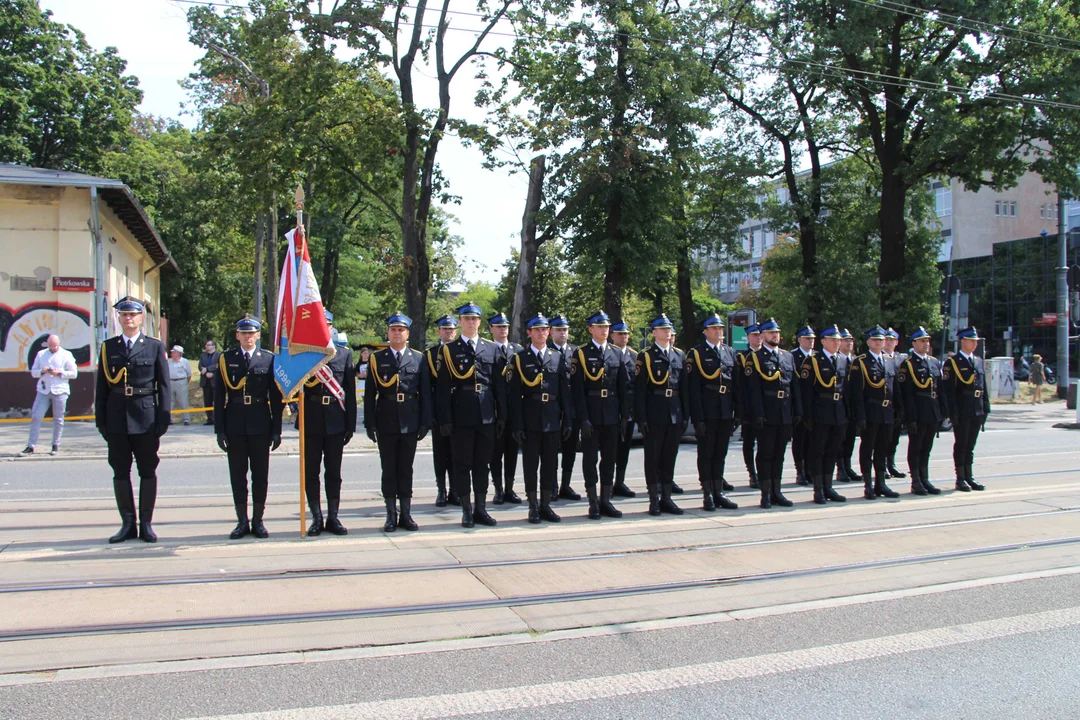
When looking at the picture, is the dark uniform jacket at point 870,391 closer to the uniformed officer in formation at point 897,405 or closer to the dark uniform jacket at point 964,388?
the uniformed officer in formation at point 897,405

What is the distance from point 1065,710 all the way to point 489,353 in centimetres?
553

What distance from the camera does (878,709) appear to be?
14.3ft

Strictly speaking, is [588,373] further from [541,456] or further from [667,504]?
[667,504]

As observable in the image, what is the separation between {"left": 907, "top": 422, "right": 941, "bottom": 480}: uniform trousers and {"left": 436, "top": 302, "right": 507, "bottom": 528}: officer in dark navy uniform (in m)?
5.40

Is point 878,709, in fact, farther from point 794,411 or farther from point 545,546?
point 794,411

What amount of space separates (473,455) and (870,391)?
5038mm

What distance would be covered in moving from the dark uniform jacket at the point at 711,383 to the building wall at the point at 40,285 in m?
16.3

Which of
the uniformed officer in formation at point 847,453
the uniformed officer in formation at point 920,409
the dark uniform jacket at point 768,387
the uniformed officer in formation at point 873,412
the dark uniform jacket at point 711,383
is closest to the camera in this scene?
the dark uniform jacket at point 711,383

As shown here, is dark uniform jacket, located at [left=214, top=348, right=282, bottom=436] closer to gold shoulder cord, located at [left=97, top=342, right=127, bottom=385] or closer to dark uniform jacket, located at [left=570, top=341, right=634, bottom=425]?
gold shoulder cord, located at [left=97, top=342, right=127, bottom=385]

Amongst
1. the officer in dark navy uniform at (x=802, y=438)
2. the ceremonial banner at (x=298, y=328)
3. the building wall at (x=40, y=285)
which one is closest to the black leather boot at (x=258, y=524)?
the ceremonial banner at (x=298, y=328)

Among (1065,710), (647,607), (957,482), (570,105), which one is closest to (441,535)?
(647,607)

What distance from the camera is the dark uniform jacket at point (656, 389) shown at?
915 centimetres

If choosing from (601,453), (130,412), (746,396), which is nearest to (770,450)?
(746,396)

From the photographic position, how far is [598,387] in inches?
354
